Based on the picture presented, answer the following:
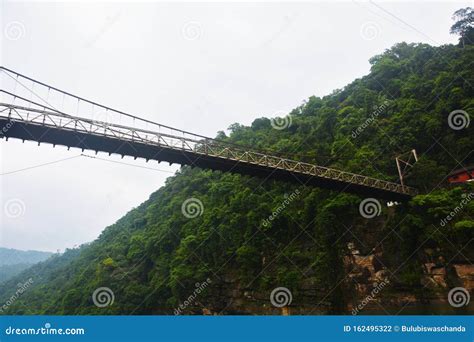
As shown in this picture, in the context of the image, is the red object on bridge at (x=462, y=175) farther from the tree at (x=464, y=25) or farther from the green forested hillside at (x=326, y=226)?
the tree at (x=464, y=25)

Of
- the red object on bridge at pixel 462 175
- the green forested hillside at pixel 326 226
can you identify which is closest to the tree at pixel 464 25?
the green forested hillside at pixel 326 226

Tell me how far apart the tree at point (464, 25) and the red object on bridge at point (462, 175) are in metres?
24.4

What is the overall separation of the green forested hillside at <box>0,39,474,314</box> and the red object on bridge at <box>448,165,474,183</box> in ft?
1.56

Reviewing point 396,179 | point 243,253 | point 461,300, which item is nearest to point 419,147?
point 396,179

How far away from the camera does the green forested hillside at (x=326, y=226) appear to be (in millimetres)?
20234

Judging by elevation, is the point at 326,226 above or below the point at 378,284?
above

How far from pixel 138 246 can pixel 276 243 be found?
2181 centimetres

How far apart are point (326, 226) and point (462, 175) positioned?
8.54 metres

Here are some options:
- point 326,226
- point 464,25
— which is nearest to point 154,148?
point 326,226

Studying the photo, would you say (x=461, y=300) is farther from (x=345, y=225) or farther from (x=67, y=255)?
(x=67, y=255)

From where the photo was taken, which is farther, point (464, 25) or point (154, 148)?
point (464, 25)

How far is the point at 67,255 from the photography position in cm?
8788

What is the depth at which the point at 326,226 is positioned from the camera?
2297 centimetres

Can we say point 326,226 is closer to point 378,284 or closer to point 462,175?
point 378,284
